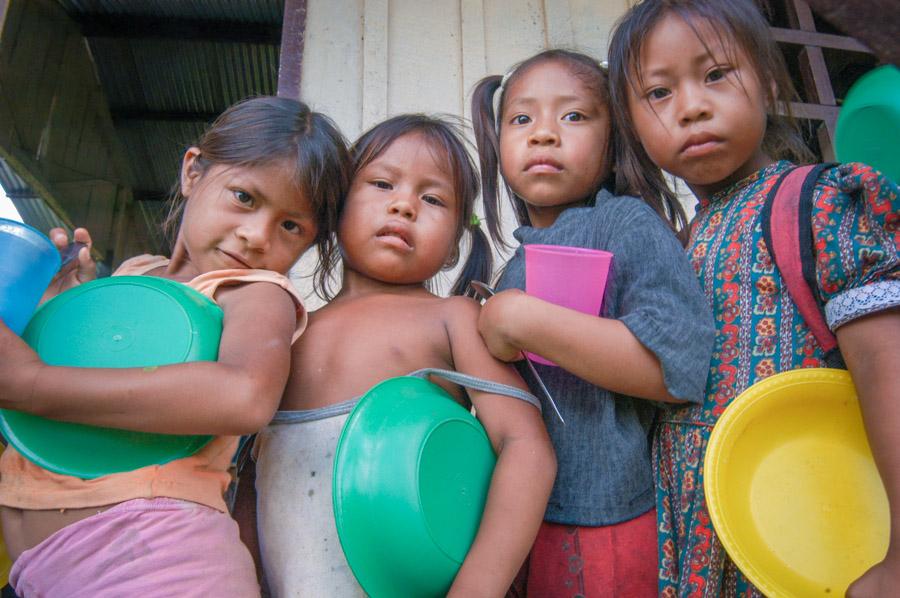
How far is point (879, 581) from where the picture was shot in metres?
0.91

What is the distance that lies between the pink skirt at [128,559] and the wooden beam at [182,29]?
322 centimetres

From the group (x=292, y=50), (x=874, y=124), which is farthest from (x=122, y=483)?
(x=874, y=124)

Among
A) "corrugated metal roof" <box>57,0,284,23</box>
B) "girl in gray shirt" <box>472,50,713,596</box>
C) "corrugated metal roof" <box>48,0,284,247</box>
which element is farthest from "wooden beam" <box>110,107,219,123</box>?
"girl in gray shirt" <box>472,50,713,596</box>

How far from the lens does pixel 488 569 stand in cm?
106

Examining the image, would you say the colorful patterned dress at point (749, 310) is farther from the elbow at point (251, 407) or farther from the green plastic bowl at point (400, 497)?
the elbow at point (251, 407)

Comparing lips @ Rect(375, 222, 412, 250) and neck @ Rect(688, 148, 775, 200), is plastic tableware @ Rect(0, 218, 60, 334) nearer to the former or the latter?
lips @ Rect(375, 222, 412, 250)

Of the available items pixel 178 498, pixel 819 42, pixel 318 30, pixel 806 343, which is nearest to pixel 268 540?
pixel 178 498

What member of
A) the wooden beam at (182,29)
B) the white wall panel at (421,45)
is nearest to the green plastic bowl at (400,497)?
the white wall panel at (421,45)

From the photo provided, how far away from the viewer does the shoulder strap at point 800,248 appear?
1.10 m

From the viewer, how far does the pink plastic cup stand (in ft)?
3.80

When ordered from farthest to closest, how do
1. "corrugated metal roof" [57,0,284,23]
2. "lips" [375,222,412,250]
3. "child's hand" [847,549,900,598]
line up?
"corrugated metal roof" [57,0,284,23]
"lips" [375,222,412,250]
"child's hand" [847,549,900,598]

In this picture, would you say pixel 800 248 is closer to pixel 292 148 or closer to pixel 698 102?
pixel 698 102

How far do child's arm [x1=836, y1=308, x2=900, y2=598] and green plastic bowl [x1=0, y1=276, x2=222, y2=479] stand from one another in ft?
3.20

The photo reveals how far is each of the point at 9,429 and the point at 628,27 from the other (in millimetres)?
1331
